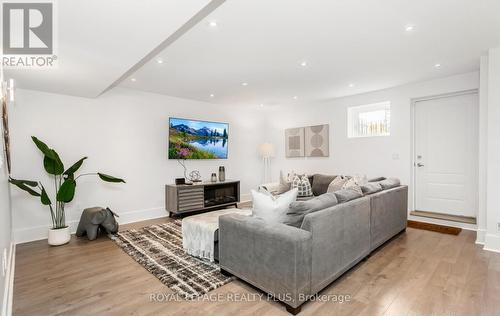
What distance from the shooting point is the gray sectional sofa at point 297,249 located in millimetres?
1885

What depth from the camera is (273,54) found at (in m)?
3.05

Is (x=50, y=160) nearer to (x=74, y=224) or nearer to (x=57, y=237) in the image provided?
(x=57, y=237)

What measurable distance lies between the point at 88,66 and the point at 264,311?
290 cm

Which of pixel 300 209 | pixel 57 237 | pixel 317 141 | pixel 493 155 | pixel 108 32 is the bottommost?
pixel 57 237

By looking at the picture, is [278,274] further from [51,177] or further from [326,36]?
[51,177]

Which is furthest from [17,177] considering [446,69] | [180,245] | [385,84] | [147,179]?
[446,69]

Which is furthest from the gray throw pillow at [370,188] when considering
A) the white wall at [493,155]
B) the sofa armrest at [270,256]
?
the sofa armrest at [270,256]

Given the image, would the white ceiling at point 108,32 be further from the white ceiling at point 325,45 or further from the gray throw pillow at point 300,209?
the gray throw pillow at point 300,209

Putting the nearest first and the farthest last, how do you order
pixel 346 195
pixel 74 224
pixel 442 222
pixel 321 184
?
pixel 346 195, pixel 74 224, pixel 442 222, pixel 321 184

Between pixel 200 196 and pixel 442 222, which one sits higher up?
pixel 200 196

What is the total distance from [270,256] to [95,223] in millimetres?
2937

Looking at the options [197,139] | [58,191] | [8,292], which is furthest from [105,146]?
[8,292]

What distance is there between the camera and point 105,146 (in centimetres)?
431

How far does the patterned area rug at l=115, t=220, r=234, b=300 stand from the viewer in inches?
90.7
